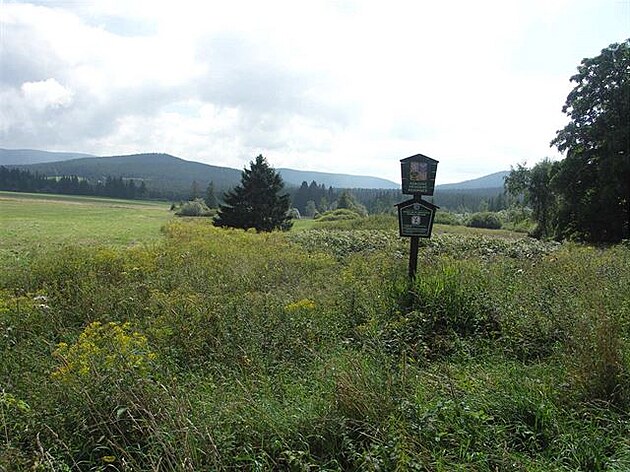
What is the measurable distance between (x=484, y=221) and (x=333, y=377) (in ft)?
169

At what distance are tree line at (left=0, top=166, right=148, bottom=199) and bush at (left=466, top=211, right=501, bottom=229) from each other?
2349 inches

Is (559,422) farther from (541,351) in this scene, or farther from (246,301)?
(246,301)

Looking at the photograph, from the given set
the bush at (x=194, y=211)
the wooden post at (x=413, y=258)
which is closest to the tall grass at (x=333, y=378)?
the wooden post at (x=413, y=258)

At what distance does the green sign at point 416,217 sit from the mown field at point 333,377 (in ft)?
2.27

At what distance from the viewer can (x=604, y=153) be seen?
74.4ft

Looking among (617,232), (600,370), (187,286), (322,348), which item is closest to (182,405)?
(322,348)

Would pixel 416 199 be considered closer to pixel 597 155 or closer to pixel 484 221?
pixel 597 155

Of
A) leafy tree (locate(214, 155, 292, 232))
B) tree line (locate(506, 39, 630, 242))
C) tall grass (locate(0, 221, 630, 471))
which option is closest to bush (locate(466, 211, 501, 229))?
tree line (locate(506, 39, 630, 242))

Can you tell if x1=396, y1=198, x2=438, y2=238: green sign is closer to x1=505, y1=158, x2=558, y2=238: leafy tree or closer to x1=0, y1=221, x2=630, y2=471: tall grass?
x1=0, y1=221, x2=630, y2=471: tall grass

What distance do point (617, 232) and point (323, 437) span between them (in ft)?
84.0

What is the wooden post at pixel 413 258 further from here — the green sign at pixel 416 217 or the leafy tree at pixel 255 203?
Result: the leafy tree at pixel 255 203

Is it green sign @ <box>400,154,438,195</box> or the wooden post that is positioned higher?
green sign @ <box>400,154,438,195</box>

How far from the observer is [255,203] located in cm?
3106

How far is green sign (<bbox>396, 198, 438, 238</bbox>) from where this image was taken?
6.82 meters
